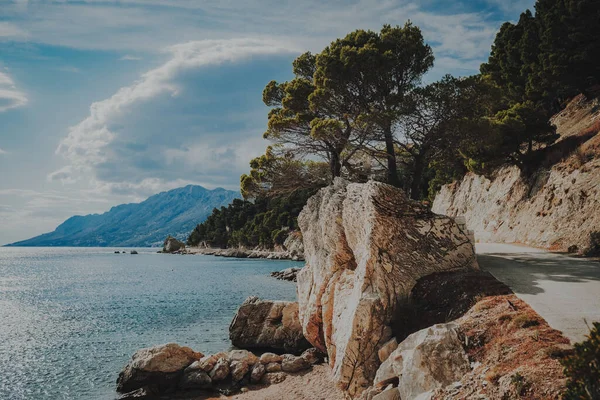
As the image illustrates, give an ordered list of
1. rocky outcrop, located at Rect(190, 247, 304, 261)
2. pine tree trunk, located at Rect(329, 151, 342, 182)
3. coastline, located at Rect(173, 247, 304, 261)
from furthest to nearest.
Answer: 1. coastline, located at Rect(173, 247, 304, 261)
2. rocky outcrop, located at Rect(190, 247, 304, 261)
3. pine tree trunk, located at Rect(329, 151, 342, 182)

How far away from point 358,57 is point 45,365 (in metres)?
24.7

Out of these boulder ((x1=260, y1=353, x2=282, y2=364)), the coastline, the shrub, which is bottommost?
the coastline

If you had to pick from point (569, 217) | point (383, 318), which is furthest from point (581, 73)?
point (383, 318)

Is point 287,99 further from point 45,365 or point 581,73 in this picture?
point 581,73

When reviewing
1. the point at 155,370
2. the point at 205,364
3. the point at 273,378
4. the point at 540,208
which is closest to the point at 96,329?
the point at 155,370

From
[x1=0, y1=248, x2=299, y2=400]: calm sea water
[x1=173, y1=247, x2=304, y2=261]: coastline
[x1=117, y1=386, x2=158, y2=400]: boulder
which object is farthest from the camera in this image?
[x1=173, y1=247, x2=304, y2=261]: coastline

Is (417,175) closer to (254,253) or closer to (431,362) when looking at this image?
(431,362)

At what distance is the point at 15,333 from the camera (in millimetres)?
28656

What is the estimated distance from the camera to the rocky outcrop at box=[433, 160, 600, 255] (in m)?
22.4

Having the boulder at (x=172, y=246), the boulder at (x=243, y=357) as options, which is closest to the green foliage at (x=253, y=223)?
the boulder at (x=172, y=246)

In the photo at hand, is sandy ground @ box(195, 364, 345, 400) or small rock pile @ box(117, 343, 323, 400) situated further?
small rock pile @ box(117, 343, 323, 400)

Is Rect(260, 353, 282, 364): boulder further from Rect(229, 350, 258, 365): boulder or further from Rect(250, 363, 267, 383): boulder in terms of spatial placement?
Rect(250, 363, 267, 383): boulder

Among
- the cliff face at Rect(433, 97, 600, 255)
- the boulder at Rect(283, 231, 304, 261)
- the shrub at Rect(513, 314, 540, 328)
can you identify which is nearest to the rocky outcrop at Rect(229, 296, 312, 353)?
the shrub at Rect(513, 314, 540, 328)

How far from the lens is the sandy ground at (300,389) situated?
1491 centimetres
